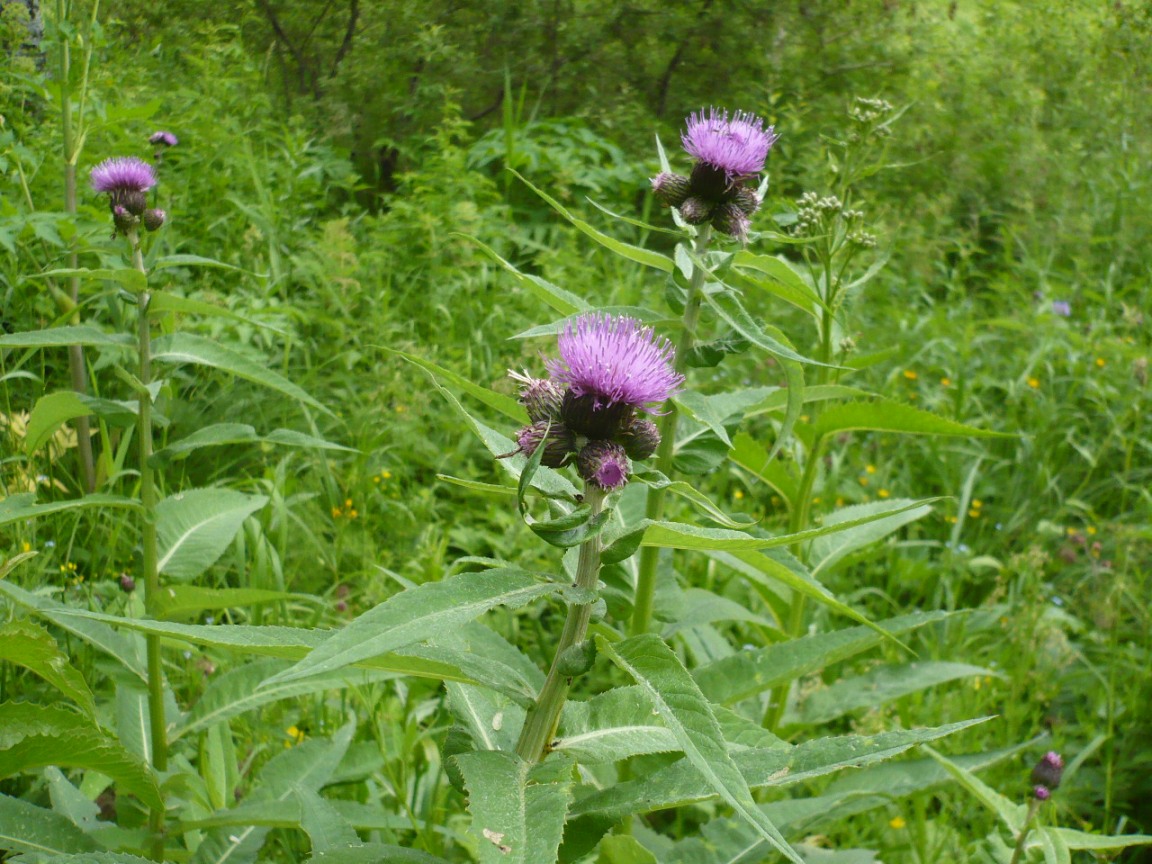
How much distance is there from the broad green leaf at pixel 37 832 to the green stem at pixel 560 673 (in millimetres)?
864

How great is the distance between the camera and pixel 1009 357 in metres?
5.48

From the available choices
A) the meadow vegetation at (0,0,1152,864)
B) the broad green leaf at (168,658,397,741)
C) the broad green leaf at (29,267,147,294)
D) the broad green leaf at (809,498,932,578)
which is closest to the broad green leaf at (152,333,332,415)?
the meadow vegetation at (0,0,1152,864)

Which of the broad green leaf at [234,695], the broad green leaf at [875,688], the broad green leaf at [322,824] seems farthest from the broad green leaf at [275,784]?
the broad green leaf at [875,688]

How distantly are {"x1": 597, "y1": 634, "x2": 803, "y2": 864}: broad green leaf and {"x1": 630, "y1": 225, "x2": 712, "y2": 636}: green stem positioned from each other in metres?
0.56

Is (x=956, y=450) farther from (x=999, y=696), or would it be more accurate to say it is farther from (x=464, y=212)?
(x=464, y=212)

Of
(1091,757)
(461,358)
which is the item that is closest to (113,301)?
(461,358)

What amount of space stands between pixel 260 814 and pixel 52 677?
432 millimetres

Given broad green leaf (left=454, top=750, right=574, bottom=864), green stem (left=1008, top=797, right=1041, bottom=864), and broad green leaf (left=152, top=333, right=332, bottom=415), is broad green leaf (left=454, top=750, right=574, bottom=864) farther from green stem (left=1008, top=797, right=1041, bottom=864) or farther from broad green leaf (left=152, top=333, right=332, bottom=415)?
green stem (left=1008, top=797, right=1041, bottom=864)

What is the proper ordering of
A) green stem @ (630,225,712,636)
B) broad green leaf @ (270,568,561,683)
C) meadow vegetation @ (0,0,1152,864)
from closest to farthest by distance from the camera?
broad green leaf @ (270,568,561,683), meadow vegetation @ (0,0,1152,864), green stem @ (630,225,712,636)

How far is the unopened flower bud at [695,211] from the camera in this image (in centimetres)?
176

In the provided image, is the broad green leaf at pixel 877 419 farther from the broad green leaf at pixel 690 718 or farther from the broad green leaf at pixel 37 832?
the broad green leaf at pixel 37 832

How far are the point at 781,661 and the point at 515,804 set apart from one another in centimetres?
85

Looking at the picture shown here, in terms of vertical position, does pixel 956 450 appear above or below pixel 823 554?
above

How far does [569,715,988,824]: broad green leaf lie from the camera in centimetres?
117
